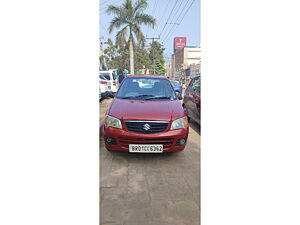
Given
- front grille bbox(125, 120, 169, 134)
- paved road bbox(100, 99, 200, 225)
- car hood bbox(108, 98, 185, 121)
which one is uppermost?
car hood bbox(108, 98, 185, 121)

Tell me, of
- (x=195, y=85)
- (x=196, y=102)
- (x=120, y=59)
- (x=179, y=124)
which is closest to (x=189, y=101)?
(x=195, y=85)

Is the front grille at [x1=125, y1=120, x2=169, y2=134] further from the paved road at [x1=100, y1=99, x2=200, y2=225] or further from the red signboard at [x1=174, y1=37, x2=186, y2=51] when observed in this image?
the red signboard at [x1=174, y1=37, x2=186, y2=51]

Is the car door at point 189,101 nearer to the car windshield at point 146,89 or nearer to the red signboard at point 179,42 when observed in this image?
the car windshield at point 146,89

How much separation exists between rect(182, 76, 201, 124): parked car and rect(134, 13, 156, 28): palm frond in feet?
30.0

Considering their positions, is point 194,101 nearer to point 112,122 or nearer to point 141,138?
point 141,138

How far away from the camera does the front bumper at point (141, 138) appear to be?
10.2 feet

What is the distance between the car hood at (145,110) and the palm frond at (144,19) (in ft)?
37.6

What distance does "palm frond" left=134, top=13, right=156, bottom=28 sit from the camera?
1362cm

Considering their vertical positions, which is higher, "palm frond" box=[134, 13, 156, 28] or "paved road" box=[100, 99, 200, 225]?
"palm frond" box=[134, 13, 156, 28]

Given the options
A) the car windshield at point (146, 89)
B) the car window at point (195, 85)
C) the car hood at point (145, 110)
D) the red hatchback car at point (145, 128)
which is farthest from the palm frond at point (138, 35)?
the red hatchback car at point (145, 128)

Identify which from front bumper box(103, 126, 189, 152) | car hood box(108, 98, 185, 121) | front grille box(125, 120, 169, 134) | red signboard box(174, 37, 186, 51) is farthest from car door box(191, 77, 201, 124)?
red signboard box(174, 37, 186, 51)
